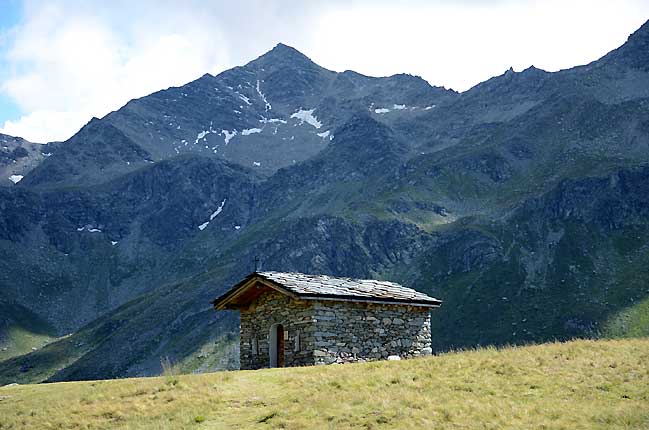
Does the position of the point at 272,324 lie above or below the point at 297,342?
above

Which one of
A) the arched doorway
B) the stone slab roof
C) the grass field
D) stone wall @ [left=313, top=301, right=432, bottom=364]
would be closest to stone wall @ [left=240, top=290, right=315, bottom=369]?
the arched doorway

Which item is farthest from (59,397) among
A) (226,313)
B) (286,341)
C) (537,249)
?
(537,249)

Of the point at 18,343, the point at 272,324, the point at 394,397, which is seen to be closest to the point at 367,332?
the point at 272,324

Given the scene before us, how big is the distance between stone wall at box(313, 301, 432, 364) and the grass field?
3947mm

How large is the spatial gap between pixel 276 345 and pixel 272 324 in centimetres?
114

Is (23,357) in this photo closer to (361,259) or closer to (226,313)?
(226,313)

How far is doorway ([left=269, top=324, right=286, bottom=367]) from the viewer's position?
3391cm

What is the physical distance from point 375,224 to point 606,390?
173133mm

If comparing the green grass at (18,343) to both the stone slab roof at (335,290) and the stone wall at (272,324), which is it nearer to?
the stone wall at (272,324)

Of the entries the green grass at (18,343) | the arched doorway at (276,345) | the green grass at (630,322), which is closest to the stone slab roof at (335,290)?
the arched doorway at (276,345)

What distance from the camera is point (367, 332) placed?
108 ft

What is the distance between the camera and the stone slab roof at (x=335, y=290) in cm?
3161

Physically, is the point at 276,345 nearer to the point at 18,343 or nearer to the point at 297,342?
the point at 297,342

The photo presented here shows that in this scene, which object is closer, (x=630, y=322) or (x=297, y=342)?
(x=297, y=342)
